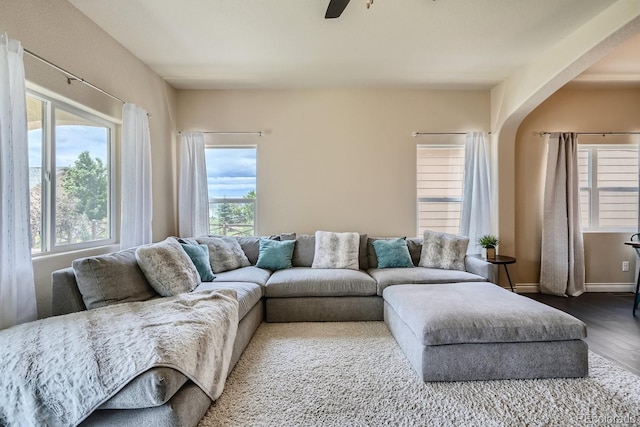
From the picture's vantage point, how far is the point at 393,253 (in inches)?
135

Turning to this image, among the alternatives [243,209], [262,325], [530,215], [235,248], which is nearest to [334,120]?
[243,209]

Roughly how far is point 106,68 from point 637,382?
4.68 m

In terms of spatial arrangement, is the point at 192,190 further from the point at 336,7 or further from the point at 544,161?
the point at 544,161

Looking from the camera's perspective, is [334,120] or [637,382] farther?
[334,120]

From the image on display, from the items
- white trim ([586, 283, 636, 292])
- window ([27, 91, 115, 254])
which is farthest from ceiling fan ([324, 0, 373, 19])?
white trim ([586, 283, 636, 292])

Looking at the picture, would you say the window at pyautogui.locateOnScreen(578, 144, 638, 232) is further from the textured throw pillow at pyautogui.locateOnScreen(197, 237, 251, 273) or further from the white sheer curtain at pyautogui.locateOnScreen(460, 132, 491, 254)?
the textured throw pillow at pyautogui.locateOnScreen(197, 237, 251, 273)

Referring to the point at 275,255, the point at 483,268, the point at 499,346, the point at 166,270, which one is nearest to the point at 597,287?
the point at 483,268

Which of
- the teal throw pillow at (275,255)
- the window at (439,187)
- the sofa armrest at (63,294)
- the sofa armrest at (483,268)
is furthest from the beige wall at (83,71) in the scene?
the sofa armrest at (483,268)

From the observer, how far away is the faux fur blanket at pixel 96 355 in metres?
1.24

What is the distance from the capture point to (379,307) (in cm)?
295

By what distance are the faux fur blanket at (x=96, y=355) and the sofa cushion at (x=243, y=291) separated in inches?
16.2

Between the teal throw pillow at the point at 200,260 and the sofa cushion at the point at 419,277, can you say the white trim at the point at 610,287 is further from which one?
the teal throw pillow at the point at 200,260

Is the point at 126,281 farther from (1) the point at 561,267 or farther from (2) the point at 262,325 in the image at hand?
(1) the point at 561,267

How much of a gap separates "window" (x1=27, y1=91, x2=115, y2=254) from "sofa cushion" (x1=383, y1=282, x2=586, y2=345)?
2761 millimetres
